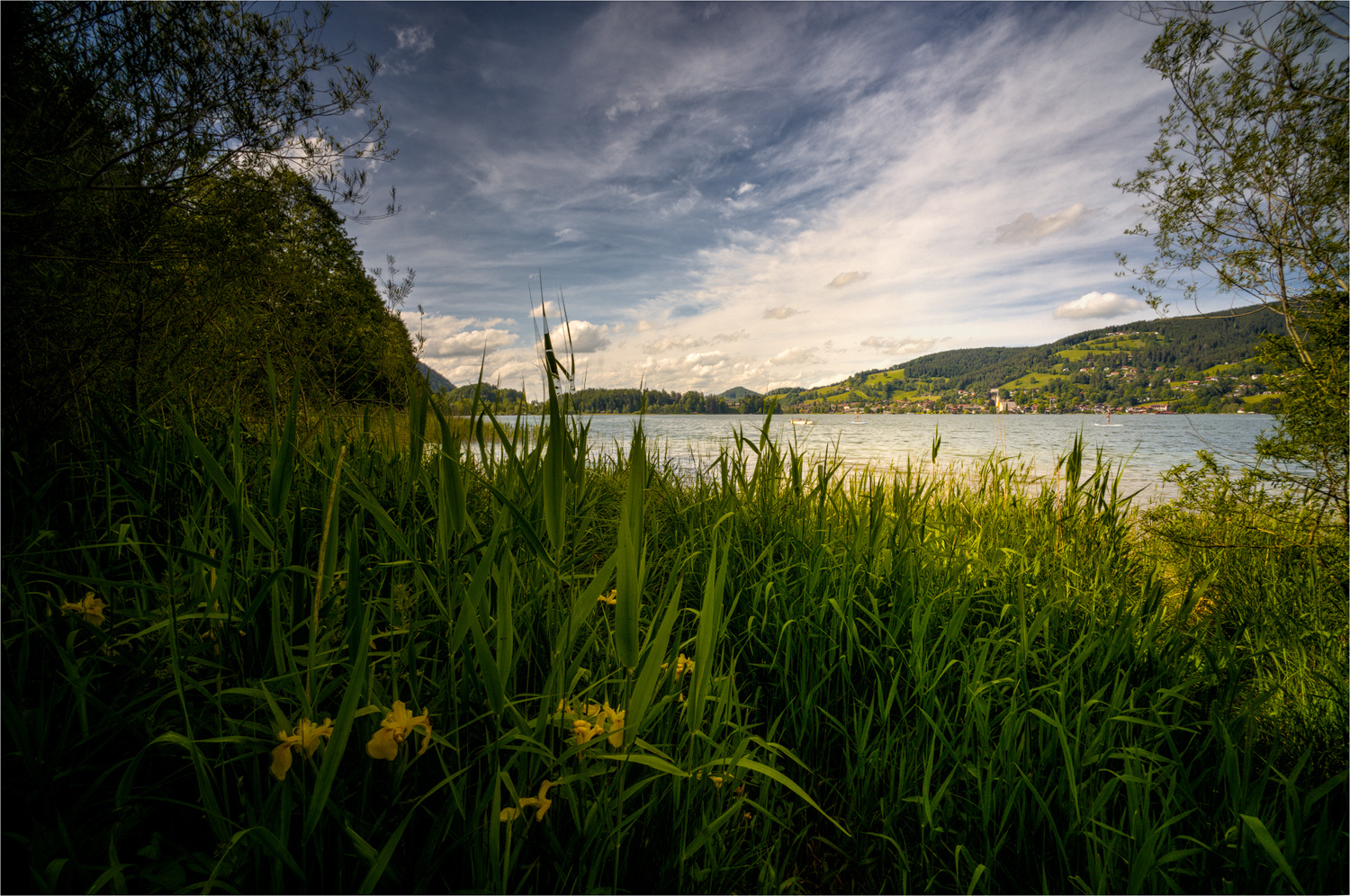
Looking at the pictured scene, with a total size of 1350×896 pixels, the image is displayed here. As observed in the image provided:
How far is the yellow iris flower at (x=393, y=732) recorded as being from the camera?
819 mm

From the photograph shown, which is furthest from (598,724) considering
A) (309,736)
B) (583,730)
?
(309,736)

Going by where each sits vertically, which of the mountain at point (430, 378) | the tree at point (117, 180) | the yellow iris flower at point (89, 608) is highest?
the tree at point (117, 180)

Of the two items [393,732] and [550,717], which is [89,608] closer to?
[393,732]

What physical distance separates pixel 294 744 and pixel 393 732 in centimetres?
16

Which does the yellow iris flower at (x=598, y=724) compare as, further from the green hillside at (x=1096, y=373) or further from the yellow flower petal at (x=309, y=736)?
the green hillside at (x=1096, y=373)

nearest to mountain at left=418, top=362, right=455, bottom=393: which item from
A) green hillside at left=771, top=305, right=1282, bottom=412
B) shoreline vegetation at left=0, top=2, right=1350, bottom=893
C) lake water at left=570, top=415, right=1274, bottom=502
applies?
shoreline vegetation at left=0, top=2, right=1350, bottom=893

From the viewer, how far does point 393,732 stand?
0.85 meters

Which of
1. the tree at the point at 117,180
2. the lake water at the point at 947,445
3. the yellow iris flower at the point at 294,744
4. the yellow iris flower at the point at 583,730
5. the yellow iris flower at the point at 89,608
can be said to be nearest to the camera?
the yellow iris flower at the point at 294,744

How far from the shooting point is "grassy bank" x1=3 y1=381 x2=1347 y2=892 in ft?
2.86

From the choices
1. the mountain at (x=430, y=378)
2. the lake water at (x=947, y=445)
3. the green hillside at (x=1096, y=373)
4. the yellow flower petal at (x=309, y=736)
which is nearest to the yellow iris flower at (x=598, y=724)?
the yellow flower petal at (x=309, y=736)

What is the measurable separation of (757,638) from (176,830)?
1606mm

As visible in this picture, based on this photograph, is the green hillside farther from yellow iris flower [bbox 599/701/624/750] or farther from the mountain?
yellow iris flower [bbox 599/701/624/750]

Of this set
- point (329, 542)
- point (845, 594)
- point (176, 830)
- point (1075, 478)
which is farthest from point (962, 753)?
point (1075, 478)

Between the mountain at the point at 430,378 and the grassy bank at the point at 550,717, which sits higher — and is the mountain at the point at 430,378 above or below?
above
